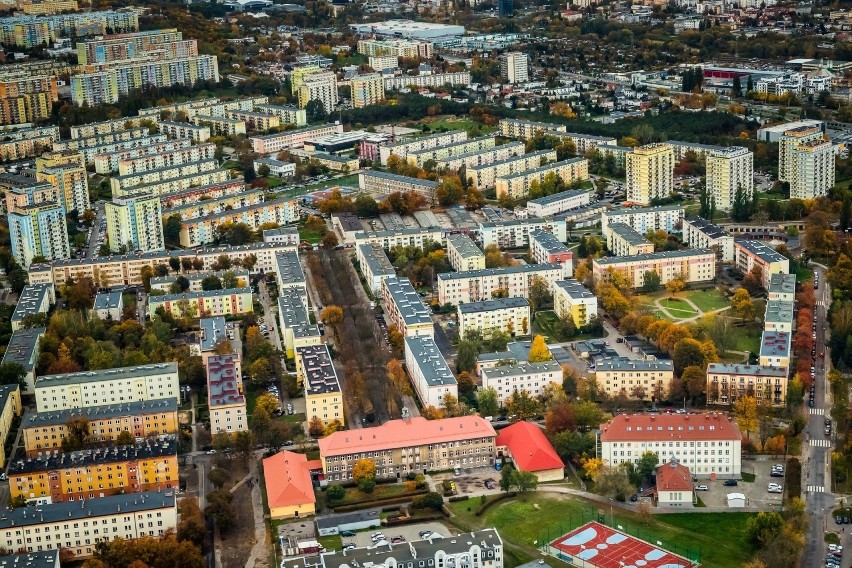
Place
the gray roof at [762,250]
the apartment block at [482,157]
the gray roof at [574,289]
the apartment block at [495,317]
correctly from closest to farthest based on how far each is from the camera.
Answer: the apartment block at [495,317] → the gray roof at [574,289] → the gray roof at [762,250] → the apartment block at [482,157]

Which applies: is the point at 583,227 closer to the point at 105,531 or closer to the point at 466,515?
the point at 466,515

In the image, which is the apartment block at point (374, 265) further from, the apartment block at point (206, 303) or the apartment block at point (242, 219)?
the apartment block at point (242, 219)

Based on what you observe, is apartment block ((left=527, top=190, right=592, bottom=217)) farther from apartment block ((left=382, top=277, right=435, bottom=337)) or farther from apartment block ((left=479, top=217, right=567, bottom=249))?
apartment block ((left=382, top=277, right=435, bottom=337))

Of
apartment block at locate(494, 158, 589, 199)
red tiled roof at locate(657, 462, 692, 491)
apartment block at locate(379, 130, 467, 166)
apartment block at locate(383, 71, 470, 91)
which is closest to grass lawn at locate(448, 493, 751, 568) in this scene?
red tiled roof at locate(657, 462, 692, 491)

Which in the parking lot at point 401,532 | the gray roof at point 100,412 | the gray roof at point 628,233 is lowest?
the parking lot at point 401,532

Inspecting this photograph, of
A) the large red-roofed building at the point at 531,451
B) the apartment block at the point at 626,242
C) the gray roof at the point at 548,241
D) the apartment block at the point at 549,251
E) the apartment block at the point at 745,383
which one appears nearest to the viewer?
the large red-roofed building at the point at 531,451

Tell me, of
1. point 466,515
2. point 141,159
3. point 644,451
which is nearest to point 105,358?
point 466,515

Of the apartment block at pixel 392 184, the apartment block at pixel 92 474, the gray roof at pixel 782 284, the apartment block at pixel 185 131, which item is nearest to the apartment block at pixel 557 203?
the apartment block at pixel 392 184
